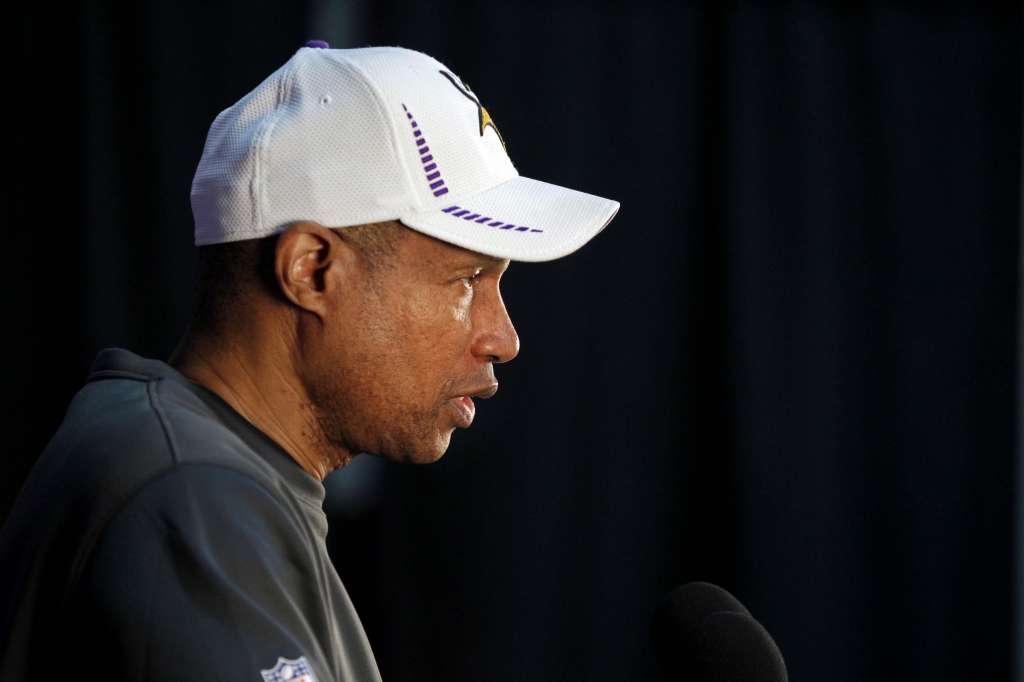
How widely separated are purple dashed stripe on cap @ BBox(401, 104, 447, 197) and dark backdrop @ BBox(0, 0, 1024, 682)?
1223 millimetres

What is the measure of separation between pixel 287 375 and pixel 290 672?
31 centimetres

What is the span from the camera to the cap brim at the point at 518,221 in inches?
30.5

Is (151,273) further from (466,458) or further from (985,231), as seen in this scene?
(985,231)

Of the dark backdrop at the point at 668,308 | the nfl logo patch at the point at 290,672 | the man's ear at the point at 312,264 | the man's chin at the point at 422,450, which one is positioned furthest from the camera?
the dark backdrop at the point at 668,308

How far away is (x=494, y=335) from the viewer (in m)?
0.87

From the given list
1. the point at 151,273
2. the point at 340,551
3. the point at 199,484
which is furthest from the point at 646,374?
the point at 199,484

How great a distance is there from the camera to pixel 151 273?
1.84 m

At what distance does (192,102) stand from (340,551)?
989 millimetres

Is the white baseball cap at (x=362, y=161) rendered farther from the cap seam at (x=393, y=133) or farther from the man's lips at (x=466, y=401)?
the man's lips at (x=466, y=401)

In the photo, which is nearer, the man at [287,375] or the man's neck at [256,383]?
the man at [287,375]

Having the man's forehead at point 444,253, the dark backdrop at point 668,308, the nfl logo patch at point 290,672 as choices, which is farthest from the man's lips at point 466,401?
the dark backdrop at point 668,308

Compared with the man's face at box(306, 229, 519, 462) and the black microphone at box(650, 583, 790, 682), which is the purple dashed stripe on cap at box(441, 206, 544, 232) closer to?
the man's face at box(306, 229, 519, 462)

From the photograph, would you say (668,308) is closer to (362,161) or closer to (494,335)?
(494,335)

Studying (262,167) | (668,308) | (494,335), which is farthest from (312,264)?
(668,308)
